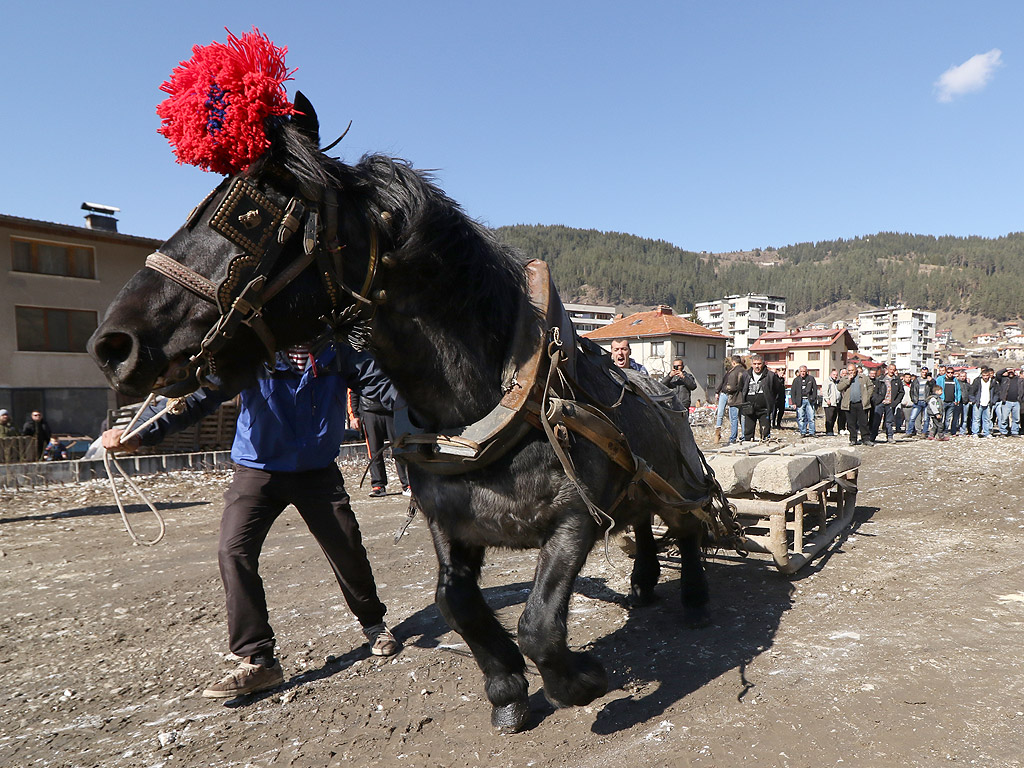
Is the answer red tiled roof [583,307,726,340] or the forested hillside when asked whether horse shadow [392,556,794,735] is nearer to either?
red tiled roof [583,307,726,340]

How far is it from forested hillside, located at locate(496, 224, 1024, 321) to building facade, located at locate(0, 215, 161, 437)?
414 ft

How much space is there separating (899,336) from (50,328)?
145884 mm

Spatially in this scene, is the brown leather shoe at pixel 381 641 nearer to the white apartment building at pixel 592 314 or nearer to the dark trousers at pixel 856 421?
the dark trousers at pixel 856 421

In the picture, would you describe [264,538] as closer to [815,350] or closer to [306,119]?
[306,119]

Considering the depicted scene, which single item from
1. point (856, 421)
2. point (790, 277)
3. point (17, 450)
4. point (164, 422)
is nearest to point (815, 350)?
point (856, 421)

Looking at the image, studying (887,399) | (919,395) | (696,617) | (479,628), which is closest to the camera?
(479,628)

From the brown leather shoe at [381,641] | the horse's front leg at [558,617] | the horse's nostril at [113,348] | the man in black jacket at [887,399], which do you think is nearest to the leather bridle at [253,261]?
the horse's nostril at [113,348]

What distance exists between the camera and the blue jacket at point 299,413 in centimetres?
325

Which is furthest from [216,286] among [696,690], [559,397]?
[696,690]

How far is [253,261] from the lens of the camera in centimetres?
182

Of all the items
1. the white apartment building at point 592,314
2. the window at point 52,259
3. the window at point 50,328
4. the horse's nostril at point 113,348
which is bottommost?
the horse's nostril at point 113,348

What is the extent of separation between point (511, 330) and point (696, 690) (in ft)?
6.08

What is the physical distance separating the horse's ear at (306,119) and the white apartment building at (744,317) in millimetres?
129731

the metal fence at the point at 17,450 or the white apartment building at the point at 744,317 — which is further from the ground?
the white apartment building at the point at 744,317
